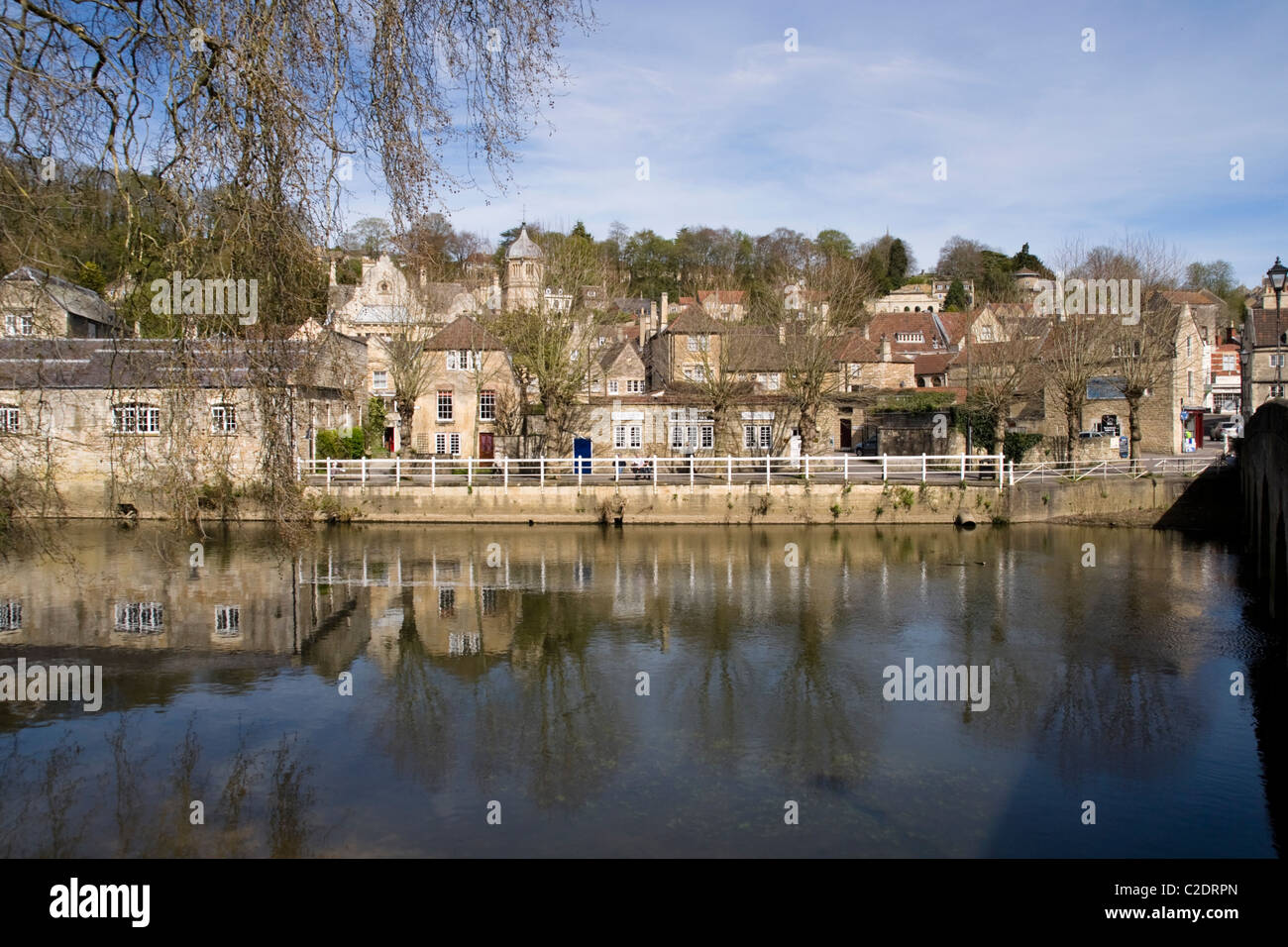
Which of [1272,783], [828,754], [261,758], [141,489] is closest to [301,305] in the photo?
[141,489]

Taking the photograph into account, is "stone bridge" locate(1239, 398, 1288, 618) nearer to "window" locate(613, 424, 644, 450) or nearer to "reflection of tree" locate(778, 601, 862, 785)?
"reflection of tree" locate(778, 601, 862, 785)

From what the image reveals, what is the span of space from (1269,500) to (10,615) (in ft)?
72.8

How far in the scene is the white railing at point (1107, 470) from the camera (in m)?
29.7

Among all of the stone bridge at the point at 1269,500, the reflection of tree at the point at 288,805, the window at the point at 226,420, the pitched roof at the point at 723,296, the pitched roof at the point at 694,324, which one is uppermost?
the pitched roof at the point at 723,296

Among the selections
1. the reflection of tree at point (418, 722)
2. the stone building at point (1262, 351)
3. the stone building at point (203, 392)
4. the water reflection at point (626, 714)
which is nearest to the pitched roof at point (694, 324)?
the water reflection at point (626, 714)

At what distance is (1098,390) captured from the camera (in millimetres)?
42062

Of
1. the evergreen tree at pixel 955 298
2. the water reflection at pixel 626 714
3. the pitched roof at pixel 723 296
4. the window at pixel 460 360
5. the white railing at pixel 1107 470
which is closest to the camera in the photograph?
the water reflection at pixel 626 714

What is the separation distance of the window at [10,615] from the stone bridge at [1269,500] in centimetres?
1966

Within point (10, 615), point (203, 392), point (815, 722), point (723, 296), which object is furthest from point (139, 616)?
point (723, 296)

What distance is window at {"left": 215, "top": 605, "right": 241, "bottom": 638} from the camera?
15938 millimetres

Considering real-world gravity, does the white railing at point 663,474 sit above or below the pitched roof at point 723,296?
below

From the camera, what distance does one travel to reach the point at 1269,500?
1788cm

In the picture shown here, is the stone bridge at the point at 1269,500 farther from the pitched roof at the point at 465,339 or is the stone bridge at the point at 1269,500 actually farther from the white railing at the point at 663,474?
the pitched roof at the point at 465,339
